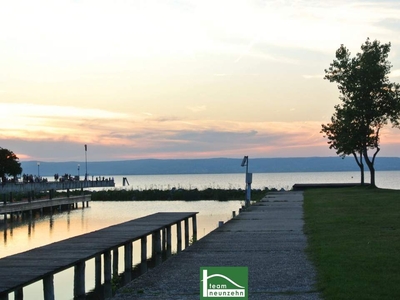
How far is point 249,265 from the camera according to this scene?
56.4ft

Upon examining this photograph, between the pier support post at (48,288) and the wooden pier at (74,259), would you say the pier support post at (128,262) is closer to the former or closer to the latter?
the wooden pier at (74,259)

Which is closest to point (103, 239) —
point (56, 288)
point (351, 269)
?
point (56, 288)

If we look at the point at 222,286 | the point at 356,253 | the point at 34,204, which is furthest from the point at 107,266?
the point at 34,204

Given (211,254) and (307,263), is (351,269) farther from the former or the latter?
(211,254)

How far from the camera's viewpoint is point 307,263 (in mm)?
17219

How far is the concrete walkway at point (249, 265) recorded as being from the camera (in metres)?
13.9

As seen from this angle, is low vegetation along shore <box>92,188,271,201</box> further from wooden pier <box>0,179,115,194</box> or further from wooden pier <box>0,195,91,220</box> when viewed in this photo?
wooden pier <box>0,195,91,220</box>

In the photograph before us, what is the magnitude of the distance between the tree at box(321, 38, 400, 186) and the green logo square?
45.5m

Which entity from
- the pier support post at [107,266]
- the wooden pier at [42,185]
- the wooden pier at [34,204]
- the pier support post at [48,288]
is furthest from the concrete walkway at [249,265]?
the wooden pier at [34,204]

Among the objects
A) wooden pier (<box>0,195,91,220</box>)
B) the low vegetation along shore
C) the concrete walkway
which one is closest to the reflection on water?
wooden pier (<box>0,195,91,220</box>)

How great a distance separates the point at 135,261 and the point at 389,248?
36.1 ft

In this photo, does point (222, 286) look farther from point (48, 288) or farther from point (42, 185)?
→ point (42, 185)

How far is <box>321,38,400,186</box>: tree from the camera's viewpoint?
57.3 meters

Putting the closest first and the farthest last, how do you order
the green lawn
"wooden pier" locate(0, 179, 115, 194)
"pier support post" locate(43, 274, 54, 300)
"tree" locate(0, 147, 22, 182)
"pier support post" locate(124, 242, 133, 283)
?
the green lawn
"pier support post" locate(43, 274, 54, 300)
"pier support post" locate(124, 242, 133, 283)
"wooden pier" locate(0, 179, 115, 194)
"tree" locate(0, 147, 22, 182)
